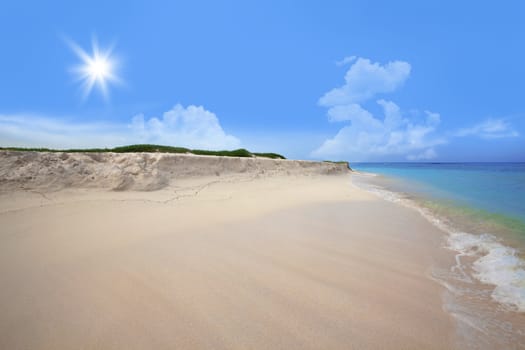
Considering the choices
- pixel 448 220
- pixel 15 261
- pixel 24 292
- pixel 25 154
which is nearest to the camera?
pixel 24 292

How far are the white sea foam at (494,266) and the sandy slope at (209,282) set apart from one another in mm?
360

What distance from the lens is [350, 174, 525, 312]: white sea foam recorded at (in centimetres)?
217

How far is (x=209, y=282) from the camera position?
2135 millimetres

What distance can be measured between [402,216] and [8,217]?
8100 millimetres

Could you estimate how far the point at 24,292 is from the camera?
1.93 metres

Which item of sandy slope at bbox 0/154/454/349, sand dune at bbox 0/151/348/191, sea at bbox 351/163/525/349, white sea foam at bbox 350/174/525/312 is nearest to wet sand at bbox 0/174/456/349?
sandy slope at bbox 0/154/454/349

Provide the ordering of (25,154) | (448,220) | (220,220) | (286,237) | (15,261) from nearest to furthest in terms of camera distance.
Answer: (15,261), (286,237), (220,220), (448,220), (25,154)

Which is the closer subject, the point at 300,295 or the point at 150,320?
the point at 150,320

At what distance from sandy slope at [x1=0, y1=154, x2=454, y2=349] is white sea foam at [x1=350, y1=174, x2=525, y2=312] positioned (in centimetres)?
36

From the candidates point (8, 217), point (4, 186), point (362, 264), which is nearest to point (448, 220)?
point (362, 264)

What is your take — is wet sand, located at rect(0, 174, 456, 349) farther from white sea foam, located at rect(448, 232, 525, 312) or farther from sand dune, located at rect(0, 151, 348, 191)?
sand dune, located at rect(0, 151, 348, 191)

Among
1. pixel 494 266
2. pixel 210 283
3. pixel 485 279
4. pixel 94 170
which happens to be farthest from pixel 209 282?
pixel 94 170

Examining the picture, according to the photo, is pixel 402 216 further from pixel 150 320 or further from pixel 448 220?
pixel 150 320

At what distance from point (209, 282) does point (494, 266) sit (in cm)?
362
